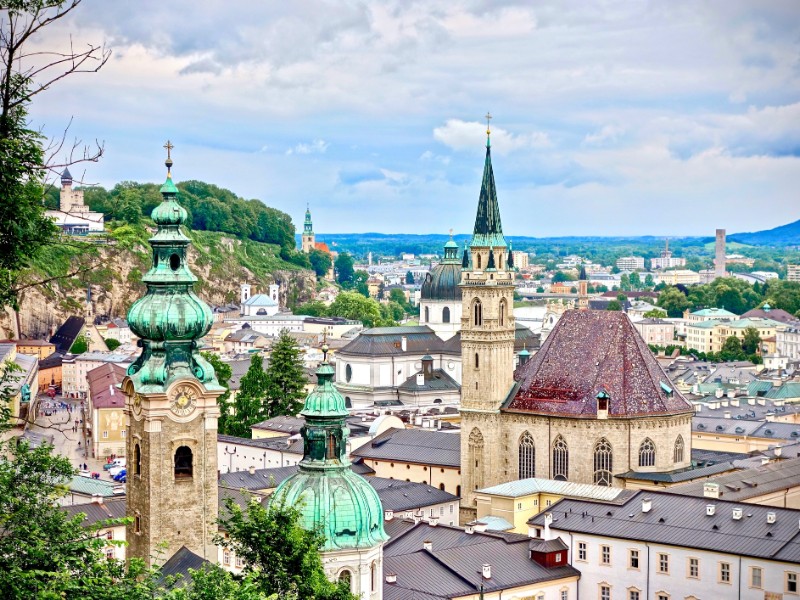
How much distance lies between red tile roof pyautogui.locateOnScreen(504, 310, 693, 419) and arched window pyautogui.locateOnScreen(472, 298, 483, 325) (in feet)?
13.4

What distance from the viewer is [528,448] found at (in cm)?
8588

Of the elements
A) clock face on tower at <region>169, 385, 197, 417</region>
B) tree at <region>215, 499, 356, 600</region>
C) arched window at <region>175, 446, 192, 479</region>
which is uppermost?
clock face on tower at <region>169, 385, 197, 417</region>

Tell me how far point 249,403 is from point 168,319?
235 ft

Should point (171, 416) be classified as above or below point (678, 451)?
above

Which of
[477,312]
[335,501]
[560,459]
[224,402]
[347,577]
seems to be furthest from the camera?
[224,402]

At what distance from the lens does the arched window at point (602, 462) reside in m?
83.4

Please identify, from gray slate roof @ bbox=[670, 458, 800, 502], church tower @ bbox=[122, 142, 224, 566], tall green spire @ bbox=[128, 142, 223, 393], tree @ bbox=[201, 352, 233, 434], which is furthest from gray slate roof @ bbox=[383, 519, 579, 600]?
tree @ bbox=[201, 352, 233, 434]

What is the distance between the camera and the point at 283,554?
38.9 m

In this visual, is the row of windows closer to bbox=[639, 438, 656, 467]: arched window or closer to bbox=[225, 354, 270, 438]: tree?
bbox=[639, 438, 656, 467]: arched window

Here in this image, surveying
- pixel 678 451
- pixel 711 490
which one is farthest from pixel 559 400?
pixel 711 490

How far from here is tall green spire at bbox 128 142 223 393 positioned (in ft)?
156

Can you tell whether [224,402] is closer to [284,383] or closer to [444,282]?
[284,383]

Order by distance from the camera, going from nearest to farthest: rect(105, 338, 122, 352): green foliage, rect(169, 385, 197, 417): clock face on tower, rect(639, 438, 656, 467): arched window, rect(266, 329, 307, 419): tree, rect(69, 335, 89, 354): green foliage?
rect(169, 385, 197, 417): clock face on tower, rect(639, 438, 656, 467): arched window, rect(266, 329, 307, 419): tree, rect(69, 335, 89, 354): green foliage, rect(105, 338, 122, 352): green foliage

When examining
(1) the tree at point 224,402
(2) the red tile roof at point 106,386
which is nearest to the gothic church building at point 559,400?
(1) the tree at point 224,402
